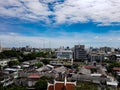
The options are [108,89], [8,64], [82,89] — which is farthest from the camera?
[8,64]

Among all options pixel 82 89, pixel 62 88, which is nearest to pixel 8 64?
pixel 62 88

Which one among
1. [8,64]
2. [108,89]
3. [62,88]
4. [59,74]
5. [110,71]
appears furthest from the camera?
[8,64]

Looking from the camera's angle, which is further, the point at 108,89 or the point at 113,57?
the point at 113,57

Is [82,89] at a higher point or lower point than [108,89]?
higher

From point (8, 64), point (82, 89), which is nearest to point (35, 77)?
point (82, 89)

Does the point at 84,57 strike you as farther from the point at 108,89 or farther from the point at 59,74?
the point at 108,89

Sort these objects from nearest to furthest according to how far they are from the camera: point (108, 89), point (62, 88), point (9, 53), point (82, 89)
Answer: point (82, 89), point (62, 88), point (108, 89), point (9, 53)

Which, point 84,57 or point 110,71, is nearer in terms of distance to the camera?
point 110,71

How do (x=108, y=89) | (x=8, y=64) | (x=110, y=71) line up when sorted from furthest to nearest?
1. (x=8, y=64)
2. (x=110, y=71)
3. (x=108, y=89)

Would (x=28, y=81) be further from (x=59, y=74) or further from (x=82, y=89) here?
(x=82, y=89)
